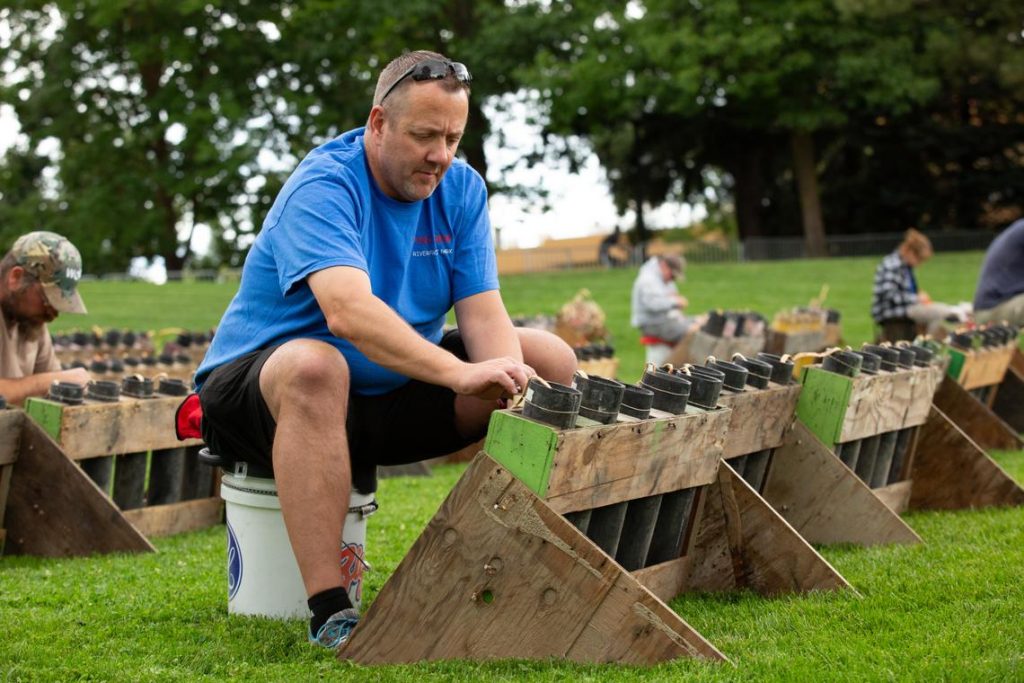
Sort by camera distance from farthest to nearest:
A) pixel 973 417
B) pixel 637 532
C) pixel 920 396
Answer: pixel 973 417
pixel 920 396
pixel 637 532

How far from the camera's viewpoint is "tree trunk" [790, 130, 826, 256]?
1464 inches

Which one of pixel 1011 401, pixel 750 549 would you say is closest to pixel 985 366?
pixel 1011 401

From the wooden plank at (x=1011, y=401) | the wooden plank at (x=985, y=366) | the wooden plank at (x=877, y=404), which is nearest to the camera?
the wooden plank at (x=877, y=404)

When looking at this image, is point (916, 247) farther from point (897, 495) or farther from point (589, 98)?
point (589, 98)

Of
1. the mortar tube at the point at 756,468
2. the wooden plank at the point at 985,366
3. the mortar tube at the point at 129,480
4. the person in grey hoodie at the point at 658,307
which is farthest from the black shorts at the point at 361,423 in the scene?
the person in grey hoodie at the point at 658,307

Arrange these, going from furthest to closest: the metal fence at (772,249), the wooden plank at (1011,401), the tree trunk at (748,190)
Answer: the tree trunk at (748,190) < the metal fence at (772,249) < the wooden plank at (1011,401)

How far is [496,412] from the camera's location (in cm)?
379

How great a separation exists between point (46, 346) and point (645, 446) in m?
3.39

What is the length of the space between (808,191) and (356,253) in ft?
114

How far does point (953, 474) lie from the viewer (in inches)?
256

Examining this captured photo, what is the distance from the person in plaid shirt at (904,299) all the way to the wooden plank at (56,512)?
9.78m

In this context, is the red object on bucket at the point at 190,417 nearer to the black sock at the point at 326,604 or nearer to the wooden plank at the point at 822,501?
the black sock at the point at 326,604

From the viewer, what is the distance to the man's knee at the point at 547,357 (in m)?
4.54

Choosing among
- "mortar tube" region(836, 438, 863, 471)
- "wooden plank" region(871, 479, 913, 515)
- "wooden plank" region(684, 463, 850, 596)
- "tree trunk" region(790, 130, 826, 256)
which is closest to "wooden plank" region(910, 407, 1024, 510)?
"wooden plank" region(871, 479, 913, 515)
